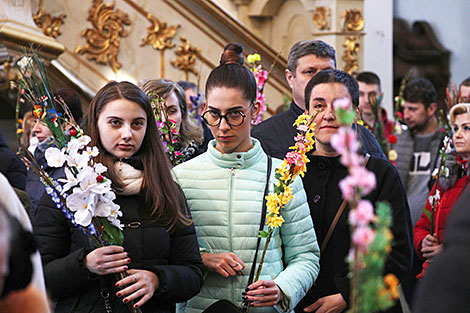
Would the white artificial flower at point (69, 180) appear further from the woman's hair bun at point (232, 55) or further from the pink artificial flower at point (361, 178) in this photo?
the pink artificial flower at point (361, 178)

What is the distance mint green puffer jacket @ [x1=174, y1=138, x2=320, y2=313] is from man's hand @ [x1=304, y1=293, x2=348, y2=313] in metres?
0.17

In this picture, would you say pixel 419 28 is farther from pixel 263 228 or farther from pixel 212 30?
pixel 263 228

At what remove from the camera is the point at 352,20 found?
30.8ft

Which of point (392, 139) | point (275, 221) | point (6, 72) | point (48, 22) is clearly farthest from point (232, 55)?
point (48, 22)

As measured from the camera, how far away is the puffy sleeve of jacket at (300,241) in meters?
3.04

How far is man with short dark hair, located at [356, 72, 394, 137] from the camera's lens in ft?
20.0

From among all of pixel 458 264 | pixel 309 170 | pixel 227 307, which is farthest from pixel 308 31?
pixel 458 264

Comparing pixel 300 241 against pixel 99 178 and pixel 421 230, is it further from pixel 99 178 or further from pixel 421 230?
pixel 421 230

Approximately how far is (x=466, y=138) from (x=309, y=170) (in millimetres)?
1452

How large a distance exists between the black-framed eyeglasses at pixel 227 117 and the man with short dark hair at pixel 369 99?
10.1 feet

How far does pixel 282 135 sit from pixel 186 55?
4.66m

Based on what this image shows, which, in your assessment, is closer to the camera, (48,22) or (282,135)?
(282,135)

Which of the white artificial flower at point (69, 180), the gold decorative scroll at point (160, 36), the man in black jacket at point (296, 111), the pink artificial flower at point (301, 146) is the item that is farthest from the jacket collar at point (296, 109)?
the gold decorative scroll at point (160, 36)

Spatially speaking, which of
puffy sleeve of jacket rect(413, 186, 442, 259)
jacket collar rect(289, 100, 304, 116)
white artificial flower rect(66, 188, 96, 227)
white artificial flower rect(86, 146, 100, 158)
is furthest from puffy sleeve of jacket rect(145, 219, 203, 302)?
puffy sleeve of jacket rect(413, 186, 442, 259)
